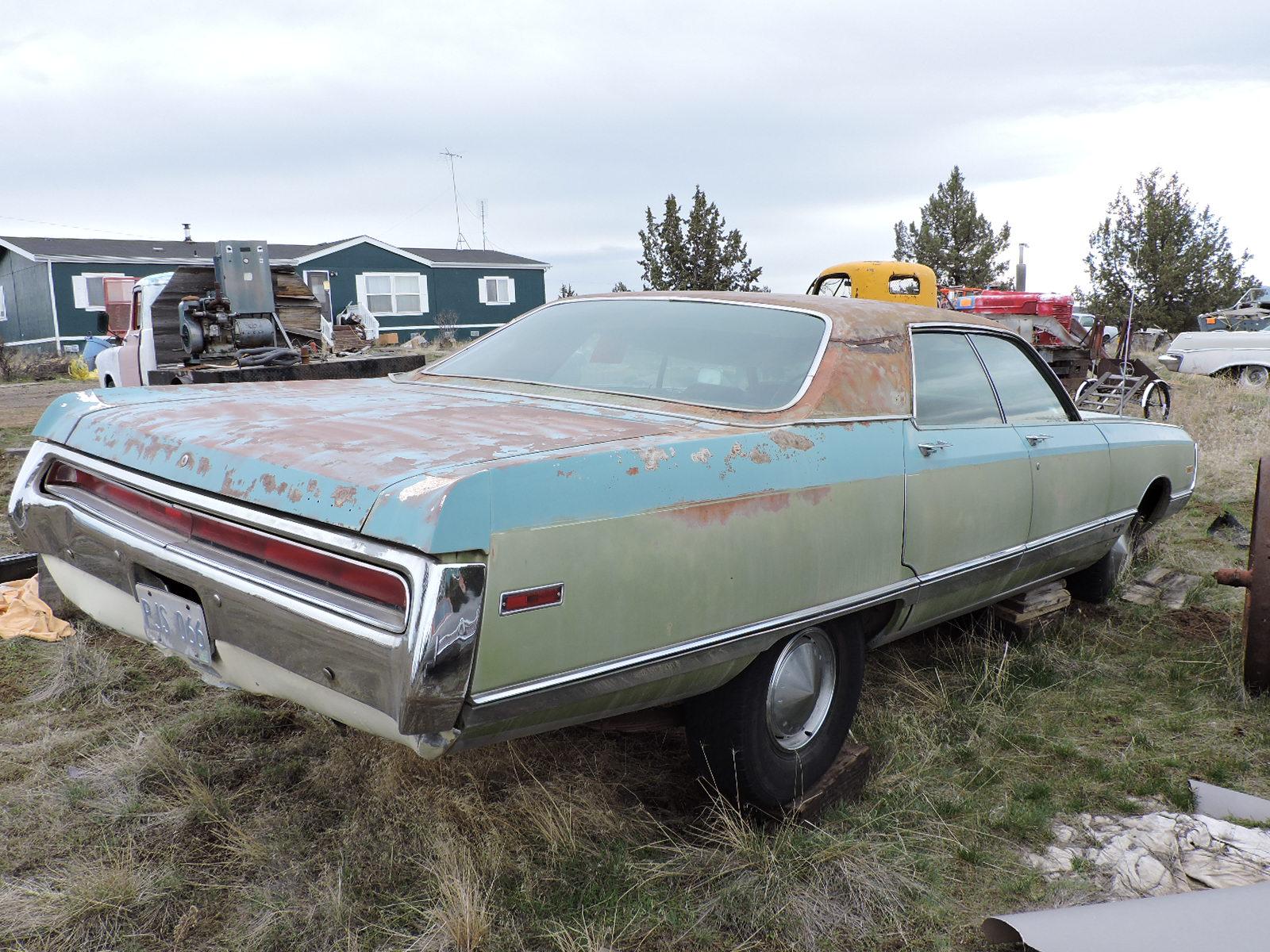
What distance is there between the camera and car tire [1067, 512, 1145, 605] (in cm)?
452

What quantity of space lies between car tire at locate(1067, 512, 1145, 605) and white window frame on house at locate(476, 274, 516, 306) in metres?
25.3

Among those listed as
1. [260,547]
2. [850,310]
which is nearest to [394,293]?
[850,310]

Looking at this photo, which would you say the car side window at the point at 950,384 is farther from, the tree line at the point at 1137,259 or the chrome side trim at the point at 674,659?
the tree line at the point at 1137,259

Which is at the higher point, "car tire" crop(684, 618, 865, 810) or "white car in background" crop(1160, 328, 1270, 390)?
"white car in background" crop(1160, 328, 1270, 390)

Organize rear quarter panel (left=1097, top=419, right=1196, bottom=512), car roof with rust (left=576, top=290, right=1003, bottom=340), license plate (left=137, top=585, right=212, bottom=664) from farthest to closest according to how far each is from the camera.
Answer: rear quarter panel (left=1097, top=419, right=1196, bottom=512)
car roof with rust (left=576, top=290, right=1003, bottom=340)
license plate (left=137, top=585, right=212, bottom=664)

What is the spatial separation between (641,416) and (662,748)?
46.6 inches

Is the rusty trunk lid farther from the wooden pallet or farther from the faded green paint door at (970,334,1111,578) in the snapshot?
the wooden pallet

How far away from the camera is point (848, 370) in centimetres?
283

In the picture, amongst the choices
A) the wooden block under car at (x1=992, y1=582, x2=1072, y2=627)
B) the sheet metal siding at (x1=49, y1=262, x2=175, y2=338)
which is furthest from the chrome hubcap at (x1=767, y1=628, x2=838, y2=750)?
the sheet metal siding at (x1=49, y1=262, x2=175, y2=338)

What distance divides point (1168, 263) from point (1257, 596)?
78.4 feet

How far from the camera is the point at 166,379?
761cm

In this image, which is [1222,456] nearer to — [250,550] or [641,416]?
[641,416]

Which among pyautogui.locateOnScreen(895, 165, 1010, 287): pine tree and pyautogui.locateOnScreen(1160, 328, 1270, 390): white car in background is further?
pyautogui.locateOnScreen(895, 165, 1010, 287): pine tree

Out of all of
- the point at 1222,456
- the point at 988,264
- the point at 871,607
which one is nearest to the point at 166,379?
the point at 871,607
